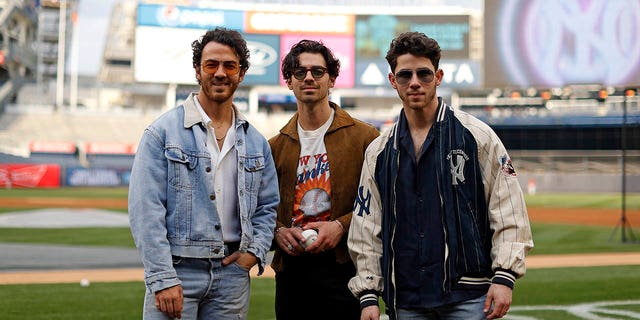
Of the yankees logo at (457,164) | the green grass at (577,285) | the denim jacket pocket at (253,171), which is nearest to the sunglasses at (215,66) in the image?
the denim jacket pocket at (253,171)

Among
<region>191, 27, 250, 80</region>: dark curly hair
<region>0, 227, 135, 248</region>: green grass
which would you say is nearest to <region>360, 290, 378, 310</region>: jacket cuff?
<region>191, 27, 250, 80</region>: dark curly hair

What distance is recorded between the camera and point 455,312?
11.3 feet

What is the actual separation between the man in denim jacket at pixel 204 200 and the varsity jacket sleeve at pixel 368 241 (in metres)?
0.50

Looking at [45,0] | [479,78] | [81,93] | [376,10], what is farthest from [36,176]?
[81,93]

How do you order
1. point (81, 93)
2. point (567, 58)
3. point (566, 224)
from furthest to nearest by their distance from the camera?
point (81, 93), point (567, 58), point (566, 224)

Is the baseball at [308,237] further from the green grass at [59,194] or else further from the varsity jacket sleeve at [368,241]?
the green grass at [59,194]

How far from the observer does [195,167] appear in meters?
3.62

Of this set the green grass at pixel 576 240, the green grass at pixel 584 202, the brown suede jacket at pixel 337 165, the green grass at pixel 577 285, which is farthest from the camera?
the green grass at pixel 584 202

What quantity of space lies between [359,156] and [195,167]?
1.20m

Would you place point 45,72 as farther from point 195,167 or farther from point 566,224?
point 195,167

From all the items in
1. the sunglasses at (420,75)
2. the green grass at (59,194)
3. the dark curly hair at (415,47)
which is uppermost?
the dark curly hair at (415,47)

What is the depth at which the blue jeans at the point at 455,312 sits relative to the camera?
3.43 m

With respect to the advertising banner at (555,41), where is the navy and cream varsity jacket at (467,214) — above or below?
below

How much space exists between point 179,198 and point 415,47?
1.38 meters
